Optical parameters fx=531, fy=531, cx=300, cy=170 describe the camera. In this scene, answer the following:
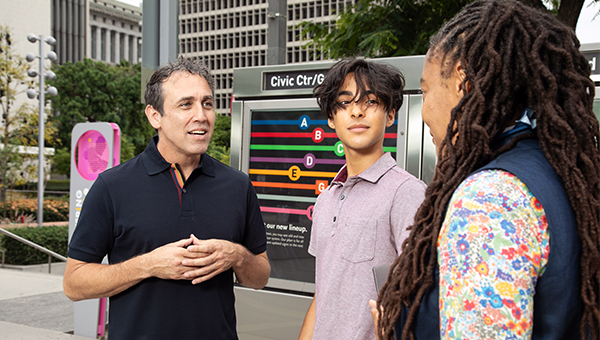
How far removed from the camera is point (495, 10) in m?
1.13

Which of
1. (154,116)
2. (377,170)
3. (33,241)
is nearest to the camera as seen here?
(377,170)

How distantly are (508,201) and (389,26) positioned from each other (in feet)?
23.0

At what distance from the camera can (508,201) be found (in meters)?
0.96

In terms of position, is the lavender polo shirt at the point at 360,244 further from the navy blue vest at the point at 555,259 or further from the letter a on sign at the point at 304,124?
the letter a on sign at the point at 304,124

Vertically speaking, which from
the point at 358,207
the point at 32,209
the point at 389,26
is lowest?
the point at 32,209

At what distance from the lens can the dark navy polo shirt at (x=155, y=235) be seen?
2164mm

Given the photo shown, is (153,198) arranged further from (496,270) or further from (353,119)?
(496,270)

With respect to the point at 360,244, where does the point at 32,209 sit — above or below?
below

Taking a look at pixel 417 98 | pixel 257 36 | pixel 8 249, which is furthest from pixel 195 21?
pixel 417 98

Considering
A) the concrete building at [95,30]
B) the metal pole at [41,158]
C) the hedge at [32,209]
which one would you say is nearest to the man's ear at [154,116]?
the metal pole at [41,158]

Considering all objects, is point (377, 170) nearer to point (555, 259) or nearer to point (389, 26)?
point (555, 259)

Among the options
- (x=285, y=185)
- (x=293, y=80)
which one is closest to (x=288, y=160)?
(x=285, y=185)

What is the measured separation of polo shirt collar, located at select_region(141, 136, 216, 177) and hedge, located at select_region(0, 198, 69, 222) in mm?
17022

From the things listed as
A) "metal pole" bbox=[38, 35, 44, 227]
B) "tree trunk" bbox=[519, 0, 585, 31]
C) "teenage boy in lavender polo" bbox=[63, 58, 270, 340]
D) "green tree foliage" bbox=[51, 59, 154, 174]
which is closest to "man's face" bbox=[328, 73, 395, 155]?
"teenage boy in lavender polo" bbox=[63, 58, 270, 340]
